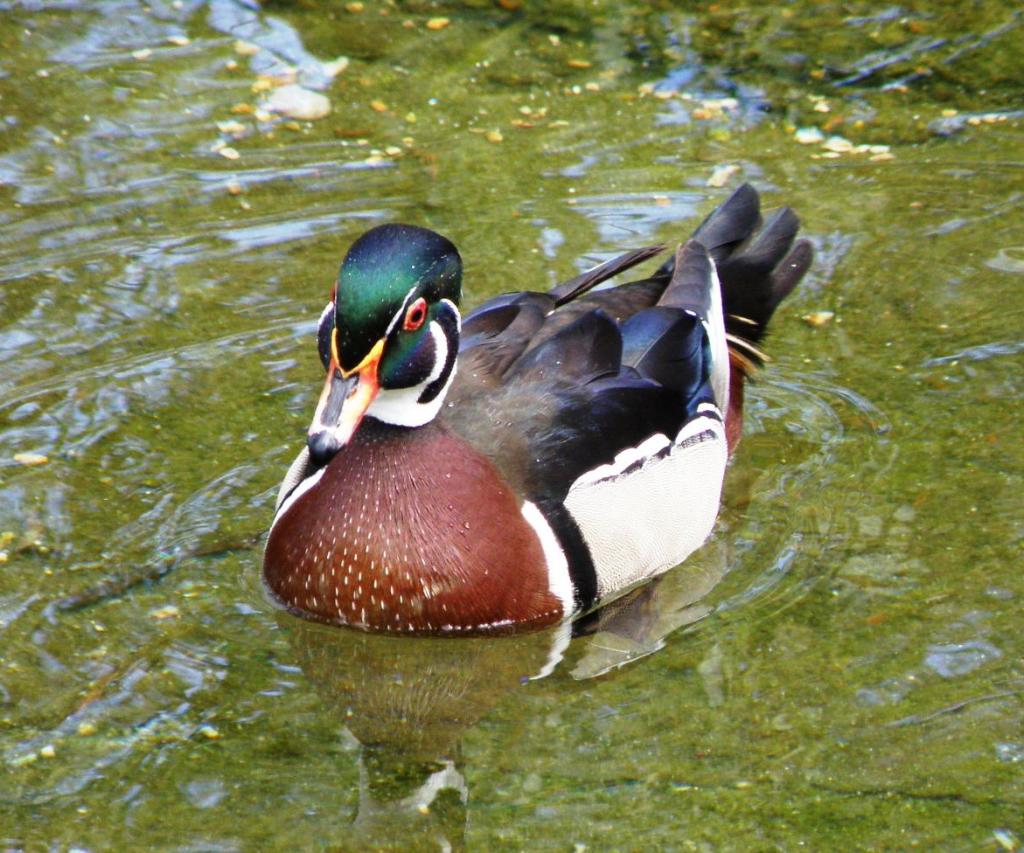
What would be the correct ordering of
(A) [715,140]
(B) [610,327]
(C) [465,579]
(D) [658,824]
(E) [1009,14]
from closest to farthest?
(D) [658,824] < (C) [465,579] < (B) [610,327] < (A) [715,140] < (E) [1009,14]

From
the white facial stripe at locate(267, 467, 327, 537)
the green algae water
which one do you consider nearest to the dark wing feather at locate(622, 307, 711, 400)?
the green algae water

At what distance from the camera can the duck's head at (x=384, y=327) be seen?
502 centimetres

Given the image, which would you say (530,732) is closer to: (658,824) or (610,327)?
(658,824)

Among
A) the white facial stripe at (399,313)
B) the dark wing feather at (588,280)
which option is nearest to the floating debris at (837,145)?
the dark wing feather at (588,280)

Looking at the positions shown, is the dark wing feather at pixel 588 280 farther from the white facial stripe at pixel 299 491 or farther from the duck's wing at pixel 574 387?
the white facial stripe at pixel 299 491

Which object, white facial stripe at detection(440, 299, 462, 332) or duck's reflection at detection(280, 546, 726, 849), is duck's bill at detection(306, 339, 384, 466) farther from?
duck's reflection at detection(280, 546, 726, 849)

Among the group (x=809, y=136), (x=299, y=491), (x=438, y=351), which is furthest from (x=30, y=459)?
(x=809, y=136)

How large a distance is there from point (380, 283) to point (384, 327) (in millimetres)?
153

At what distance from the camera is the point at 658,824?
4.55 metres

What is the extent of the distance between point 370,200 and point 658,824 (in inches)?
175

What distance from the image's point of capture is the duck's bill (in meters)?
4.95

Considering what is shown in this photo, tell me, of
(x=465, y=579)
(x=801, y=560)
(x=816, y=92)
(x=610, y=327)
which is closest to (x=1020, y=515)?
(x=801, y=560)

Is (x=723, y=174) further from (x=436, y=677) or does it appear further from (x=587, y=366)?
(x=436, y=677)

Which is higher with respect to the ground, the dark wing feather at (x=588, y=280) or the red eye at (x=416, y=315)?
the red eye at (x=416, y=315)
